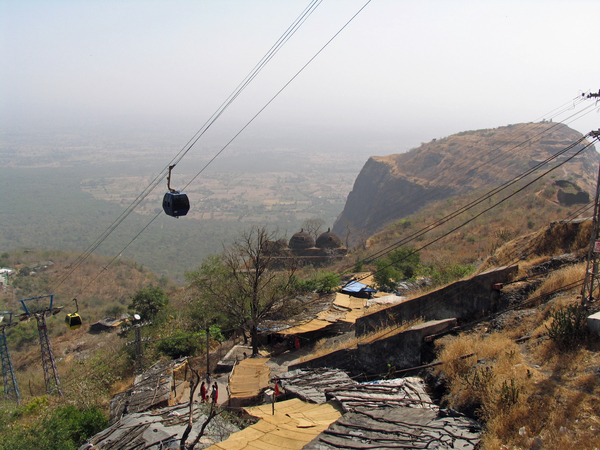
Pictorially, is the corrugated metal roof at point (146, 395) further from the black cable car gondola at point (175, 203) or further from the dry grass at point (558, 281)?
the dry grass at point (558, 281)

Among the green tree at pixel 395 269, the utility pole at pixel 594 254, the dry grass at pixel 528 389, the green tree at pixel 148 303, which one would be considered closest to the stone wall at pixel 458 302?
the dry grass at pixel 528 389

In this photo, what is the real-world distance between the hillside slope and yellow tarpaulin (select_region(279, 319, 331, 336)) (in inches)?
1349

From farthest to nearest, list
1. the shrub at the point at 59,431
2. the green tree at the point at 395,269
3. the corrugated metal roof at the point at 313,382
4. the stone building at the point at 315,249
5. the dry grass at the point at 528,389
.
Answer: the stone building at the point at 315,249
the green tree at the point at 395,269
the shrub at the point at 59,431
the corrugated metal roof at the point at 313,382
the dry grass at the point at 528,389

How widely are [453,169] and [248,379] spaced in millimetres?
60672

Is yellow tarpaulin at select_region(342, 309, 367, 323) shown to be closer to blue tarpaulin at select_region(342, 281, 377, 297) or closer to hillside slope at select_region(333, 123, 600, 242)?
blue tarpaulin at select_region(342, 281, 377, 297)

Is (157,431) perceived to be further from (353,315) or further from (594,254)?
(353,315)

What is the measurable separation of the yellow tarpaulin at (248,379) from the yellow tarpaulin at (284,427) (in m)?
2.75

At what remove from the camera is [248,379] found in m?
10.9

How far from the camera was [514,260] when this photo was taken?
1226cm

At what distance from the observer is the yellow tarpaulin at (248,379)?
32.8ft

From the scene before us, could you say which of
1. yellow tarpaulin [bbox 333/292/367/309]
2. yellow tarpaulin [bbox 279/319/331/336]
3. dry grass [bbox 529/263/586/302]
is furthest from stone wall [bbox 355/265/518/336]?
yellow tarpaulin [bbox 333/292/367/309]

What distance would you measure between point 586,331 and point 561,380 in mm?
1414

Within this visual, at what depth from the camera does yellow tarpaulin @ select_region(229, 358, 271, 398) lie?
9992 millimetres

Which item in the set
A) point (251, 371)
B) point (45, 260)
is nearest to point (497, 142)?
point (251, 371)
